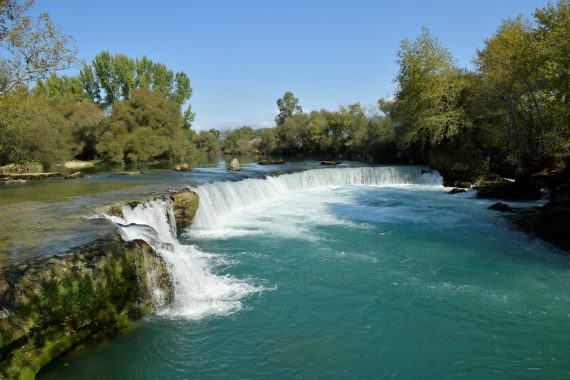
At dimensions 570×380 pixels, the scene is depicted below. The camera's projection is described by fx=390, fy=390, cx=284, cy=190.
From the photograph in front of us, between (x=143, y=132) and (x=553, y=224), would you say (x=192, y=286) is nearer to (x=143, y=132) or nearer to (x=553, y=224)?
(x=553, y=224)

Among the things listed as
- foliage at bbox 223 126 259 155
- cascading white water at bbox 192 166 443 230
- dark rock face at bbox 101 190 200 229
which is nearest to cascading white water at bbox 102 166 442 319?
cascading white water at bbox 192 166 443 230

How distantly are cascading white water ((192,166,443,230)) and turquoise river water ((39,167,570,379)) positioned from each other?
4.59ft

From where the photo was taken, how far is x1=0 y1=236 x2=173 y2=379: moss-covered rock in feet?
18.0

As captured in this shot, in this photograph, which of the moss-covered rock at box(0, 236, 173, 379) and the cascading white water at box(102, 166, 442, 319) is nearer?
the moss-covered rock at box(0, 236, 173, 379)

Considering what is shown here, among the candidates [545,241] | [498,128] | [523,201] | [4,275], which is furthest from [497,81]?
[4,275]

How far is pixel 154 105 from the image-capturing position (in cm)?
5066

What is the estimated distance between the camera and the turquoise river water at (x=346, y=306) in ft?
20.6

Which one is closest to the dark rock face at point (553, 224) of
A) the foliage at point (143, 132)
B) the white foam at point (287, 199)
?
the white foam at point (287, 199)

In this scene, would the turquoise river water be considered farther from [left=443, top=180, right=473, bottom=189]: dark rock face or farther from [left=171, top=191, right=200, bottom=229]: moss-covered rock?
[left=443, top=180, right=473, bottom=189]: dark rock face

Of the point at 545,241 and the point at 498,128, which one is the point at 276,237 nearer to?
the point at 545,241

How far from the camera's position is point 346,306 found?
8.38m

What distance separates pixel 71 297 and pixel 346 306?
526 cm

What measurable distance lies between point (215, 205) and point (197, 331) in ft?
35.1

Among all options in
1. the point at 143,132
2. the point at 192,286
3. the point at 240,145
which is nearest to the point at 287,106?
the point at 240,145
